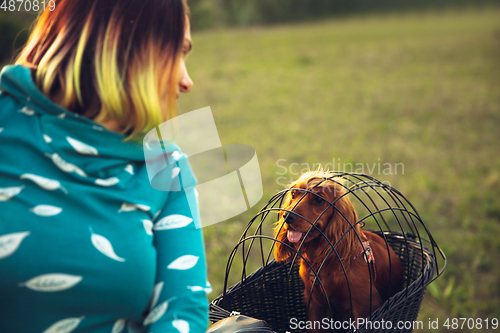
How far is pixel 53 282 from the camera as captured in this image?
2.49 feet

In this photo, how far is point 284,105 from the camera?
762cm

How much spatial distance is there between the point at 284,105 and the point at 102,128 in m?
6.97

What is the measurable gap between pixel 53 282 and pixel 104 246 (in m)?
0.12

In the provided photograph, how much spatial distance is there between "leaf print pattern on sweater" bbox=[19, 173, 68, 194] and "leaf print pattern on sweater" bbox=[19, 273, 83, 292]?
17cm

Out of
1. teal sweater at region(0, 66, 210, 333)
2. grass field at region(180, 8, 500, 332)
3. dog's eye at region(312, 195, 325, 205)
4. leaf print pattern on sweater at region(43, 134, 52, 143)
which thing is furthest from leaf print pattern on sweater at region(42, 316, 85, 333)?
grass field at region(180, 8, 500, 332)

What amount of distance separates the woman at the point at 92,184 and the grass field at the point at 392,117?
1.81 m

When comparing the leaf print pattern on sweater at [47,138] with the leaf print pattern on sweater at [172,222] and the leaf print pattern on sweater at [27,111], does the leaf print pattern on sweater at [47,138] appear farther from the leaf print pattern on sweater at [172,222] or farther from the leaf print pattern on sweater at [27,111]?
the leaf print pattern on sweater at [172,222]

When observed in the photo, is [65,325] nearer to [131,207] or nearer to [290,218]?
[131,207]

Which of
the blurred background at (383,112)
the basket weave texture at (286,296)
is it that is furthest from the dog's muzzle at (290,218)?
the blurred background at (383,112)

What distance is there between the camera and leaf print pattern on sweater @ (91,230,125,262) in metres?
0.78

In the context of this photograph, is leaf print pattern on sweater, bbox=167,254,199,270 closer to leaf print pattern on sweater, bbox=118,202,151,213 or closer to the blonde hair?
leaf print pattern on sweater, bbox=118,202,151,213

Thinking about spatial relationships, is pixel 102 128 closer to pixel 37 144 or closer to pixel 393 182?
pixel 37 144

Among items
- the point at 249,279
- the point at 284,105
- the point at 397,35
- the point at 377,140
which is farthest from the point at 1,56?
the point at 397,35

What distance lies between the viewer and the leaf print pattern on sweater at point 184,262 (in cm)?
88
